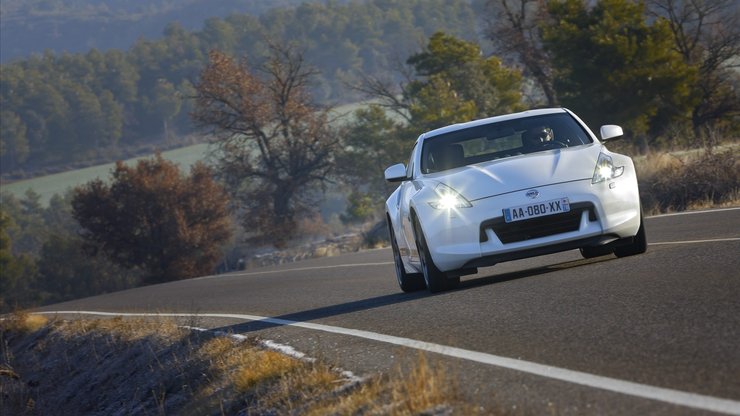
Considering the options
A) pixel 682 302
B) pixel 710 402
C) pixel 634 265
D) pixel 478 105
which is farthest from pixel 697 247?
pixel 478 105

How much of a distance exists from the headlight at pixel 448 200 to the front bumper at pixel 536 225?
5cm

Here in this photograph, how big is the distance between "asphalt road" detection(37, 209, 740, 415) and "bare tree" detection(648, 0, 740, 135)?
104 feet

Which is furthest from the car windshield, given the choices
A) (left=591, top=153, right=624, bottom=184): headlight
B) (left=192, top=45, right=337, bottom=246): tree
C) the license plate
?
(left=192, top=45, right=337, bottom=246): tree

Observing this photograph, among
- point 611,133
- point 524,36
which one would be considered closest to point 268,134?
point 524,36

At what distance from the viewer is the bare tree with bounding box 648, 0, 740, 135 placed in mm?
45188

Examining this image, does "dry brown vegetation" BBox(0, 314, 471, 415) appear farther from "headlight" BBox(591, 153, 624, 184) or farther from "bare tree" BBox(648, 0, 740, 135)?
"bare tree" BBox(648, 0, 740, 135)

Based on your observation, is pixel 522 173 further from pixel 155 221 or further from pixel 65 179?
pixel 65 179

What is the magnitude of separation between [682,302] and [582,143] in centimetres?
364

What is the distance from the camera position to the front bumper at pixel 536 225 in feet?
33.0

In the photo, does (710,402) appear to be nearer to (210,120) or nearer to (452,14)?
(210,120)

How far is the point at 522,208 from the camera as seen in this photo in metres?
10.0

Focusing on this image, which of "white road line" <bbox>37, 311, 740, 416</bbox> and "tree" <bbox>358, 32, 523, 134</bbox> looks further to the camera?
"tree" <bbox>358, 32, 523, 134</bbox>

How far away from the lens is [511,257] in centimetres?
1016

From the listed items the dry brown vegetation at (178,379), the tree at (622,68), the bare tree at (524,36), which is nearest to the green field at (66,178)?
the bare tree at (524,36)
